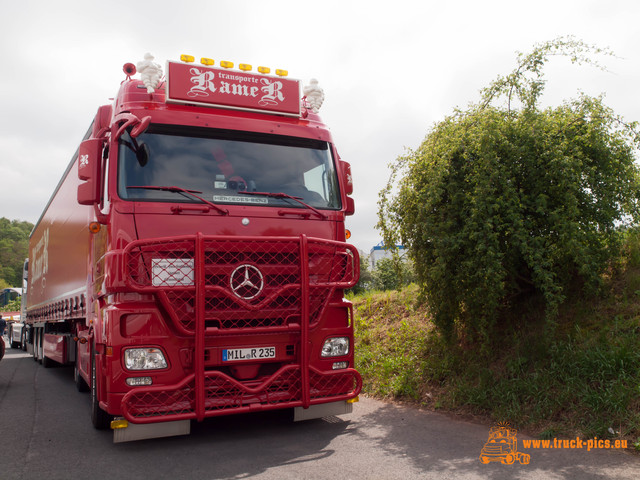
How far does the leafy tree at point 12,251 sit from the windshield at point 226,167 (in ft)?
207

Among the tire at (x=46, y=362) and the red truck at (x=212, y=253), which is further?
the tire at (x=46, y=362)

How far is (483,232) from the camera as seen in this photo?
19.1 ft

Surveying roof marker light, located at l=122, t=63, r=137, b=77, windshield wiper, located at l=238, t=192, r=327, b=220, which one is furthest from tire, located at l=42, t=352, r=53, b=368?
windshield wiper, located at l=238, t=192, r=327, b=220

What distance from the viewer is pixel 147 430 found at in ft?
14.7

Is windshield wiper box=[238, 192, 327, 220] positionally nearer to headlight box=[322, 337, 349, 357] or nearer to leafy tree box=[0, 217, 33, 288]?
headlight box=[322, 337, 349, 357]

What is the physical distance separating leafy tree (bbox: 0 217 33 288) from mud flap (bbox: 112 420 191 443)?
63.6m

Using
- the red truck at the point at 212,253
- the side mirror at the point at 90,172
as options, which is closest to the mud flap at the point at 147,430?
the red truck at the point at 212,253

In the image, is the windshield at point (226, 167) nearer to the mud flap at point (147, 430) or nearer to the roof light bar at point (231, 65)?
the roof light bar at point (231, 65)

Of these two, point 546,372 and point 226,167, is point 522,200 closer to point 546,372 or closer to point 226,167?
point 546,372

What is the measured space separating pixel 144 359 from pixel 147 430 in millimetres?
613

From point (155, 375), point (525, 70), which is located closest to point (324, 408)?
point (155, 375)

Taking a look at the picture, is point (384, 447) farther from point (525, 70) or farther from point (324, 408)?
point (525, 70)

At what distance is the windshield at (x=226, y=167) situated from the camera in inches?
192

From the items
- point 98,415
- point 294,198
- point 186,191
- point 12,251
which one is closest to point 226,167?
point 186,191
